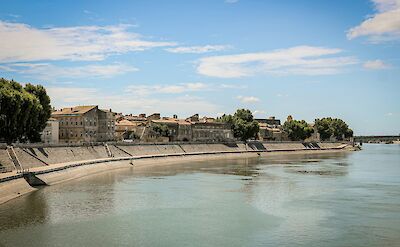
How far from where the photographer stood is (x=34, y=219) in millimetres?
36688

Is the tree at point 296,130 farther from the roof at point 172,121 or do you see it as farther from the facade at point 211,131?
the roof at point 172,121

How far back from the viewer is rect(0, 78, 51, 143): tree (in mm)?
64625

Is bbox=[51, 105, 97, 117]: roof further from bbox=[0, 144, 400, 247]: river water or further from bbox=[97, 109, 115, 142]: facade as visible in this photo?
bbox=[0, 144, 400, 247]: river water

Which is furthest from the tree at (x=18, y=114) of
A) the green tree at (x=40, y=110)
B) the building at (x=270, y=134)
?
the building at (x=270, y=134)

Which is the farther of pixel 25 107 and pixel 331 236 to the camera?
pixel 25 107

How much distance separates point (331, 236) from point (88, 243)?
626 inches

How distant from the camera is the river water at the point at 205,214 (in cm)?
3127

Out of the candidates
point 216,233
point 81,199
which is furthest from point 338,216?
point 81,199

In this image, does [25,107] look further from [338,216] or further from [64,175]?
[338,216]

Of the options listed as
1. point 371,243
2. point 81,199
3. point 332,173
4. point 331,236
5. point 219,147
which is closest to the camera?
point 371,243

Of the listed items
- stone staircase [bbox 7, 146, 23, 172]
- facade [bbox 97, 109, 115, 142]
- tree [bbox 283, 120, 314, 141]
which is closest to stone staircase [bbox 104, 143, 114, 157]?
facade [bbox 97, 109, 115, 142]

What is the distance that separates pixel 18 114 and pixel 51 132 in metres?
36.7

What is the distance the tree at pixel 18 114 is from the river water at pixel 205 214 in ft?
44.4

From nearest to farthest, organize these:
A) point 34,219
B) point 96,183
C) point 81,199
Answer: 1. point 34,219
2. point 81,199
3. point 96,183
